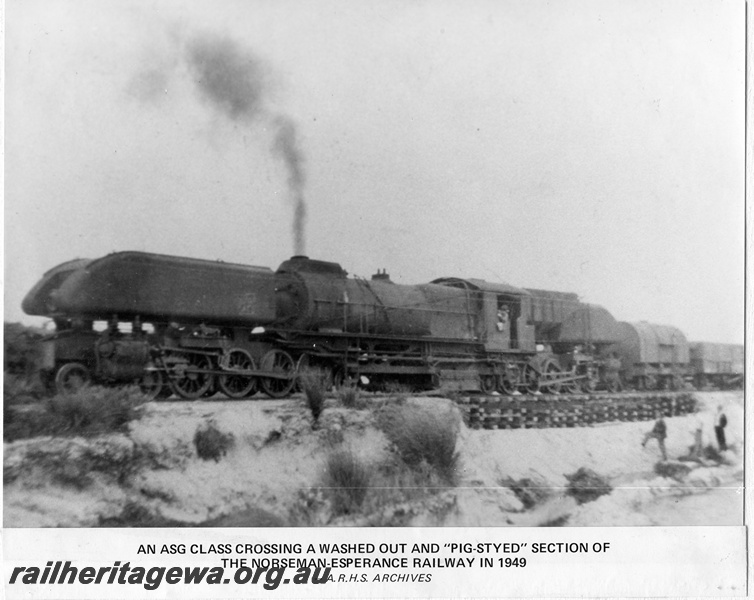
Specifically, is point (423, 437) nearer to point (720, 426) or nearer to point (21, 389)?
point (720, 426)

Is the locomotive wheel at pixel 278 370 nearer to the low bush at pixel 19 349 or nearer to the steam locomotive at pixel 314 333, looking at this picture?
the steam locomotive at pixel 314 333

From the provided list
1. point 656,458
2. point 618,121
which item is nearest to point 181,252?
point 618,121

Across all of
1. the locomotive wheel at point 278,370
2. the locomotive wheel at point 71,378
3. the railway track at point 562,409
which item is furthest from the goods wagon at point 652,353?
the locomotive wheel at point 71,378

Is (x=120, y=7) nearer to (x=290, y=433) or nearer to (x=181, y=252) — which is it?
(x=181, y=252)

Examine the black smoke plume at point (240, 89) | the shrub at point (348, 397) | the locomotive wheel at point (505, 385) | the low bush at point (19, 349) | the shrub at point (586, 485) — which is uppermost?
the black smoke plume at point (240, 89)

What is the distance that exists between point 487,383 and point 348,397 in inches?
98.5

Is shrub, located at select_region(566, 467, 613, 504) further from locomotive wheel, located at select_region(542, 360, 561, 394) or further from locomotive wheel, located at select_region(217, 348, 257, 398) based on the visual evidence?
locomotive wheel, located at select_region(217, 348, 257, 398)

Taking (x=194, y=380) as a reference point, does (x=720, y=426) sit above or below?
below

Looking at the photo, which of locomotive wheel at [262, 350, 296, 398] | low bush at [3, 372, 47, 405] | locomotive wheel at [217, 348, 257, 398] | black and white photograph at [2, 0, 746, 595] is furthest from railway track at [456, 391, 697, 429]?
low bush at [3, 372, 47, 405]

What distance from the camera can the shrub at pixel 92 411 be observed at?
23.2 ft

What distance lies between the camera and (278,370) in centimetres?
895

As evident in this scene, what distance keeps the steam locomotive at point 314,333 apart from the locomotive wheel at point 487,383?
2 centimetres

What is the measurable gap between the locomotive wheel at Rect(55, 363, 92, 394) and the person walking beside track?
6.70 m

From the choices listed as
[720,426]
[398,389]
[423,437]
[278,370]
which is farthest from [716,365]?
[278,370]
